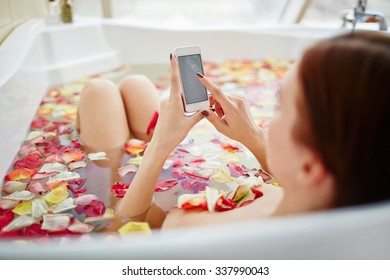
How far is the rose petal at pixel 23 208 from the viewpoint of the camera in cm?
117

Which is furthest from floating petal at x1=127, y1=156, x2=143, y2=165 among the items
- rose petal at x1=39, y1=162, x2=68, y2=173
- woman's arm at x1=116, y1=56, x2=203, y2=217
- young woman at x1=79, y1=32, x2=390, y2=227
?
young woman at x1=79, y1=32, x2=390, y2=227

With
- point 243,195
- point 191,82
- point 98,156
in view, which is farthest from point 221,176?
point 98,156

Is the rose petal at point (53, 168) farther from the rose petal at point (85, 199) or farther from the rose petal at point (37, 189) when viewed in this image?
the rose petal at point (85, 199)

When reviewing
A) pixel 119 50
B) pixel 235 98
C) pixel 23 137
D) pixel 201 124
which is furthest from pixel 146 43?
pixel 235 98

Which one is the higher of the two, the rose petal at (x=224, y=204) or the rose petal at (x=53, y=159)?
the rose petal at (x=224, y=204)

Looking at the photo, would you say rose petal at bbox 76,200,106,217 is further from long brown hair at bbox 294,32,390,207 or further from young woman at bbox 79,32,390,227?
long brown hair at bbox 294,32,390,207

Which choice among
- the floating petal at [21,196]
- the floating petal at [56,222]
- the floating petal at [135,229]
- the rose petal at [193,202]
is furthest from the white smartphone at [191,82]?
the floating petal at [21,196]

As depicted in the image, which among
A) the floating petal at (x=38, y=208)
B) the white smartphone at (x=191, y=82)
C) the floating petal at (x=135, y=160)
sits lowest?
the floating petal at (x=135, y=160)

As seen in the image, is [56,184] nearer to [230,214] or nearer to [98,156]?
[98,156]

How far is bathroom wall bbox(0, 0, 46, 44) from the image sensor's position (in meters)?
1.84

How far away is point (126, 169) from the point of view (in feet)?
4.74

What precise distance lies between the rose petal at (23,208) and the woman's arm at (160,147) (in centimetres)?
28

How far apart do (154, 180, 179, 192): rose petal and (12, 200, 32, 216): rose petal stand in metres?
0.39

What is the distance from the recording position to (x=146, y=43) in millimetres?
2732
